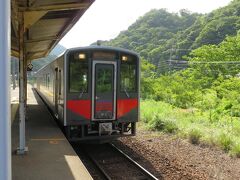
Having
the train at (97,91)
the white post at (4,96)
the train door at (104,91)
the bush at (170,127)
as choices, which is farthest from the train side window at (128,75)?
the white post at (4,96)

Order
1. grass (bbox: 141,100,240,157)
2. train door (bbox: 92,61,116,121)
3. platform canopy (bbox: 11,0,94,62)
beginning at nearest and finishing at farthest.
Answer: platform canopy (bbox: 11,0,94,62)
train door (bbox: 92,61,116,121)
grass (bbox: 141,100,240,157)

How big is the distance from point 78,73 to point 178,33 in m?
55.2

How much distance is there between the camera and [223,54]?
24.3 meters

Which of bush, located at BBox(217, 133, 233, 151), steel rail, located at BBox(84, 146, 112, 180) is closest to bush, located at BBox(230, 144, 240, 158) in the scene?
bush, located at BBox(217, 133, 233, 151)

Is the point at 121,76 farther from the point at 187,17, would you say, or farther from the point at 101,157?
the point at 187,17

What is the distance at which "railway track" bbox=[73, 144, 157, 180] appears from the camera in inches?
291

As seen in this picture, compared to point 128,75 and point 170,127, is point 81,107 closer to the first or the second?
point 128,75

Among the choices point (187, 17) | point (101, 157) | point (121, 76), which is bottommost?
point (101, 157)

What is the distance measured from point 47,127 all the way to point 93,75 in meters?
3.01

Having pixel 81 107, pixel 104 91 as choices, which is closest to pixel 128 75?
pixel 104 91

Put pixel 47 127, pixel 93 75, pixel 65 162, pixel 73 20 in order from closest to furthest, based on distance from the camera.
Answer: pixel 65 162 < pixel 93 75 < pixel 73 20 < pixel 47 127

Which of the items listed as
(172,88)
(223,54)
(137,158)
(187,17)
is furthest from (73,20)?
(187,17)

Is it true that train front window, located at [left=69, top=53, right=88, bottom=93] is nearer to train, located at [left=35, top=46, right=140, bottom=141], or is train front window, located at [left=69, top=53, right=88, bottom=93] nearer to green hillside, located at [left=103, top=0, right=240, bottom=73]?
train, located at [left=35, top=46, right=140, bottom=141]

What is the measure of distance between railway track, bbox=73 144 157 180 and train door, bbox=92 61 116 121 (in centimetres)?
98
